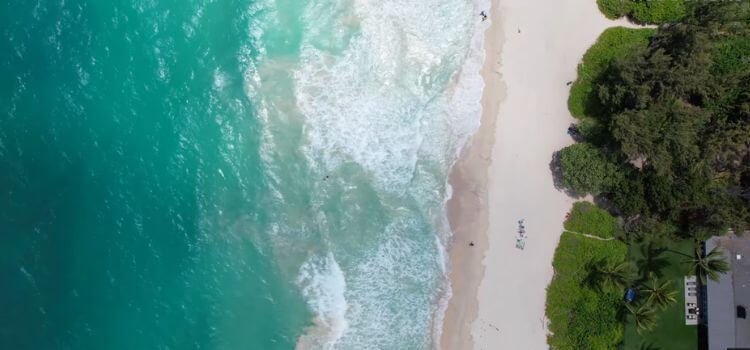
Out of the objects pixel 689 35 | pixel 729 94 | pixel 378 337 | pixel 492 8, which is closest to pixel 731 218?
pixel 729 94

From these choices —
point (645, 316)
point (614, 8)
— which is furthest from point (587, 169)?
point (614, 8)

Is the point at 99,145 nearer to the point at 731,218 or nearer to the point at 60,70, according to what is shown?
the point at 60,70

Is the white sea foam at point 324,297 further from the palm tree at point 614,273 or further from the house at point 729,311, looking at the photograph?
the house at point 729,311

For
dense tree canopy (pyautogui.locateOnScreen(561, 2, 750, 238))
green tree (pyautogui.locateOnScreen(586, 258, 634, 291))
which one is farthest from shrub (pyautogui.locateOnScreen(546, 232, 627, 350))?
dense tree canopy (pyautogui.locateOnScreen(561, 2, 750, 238))

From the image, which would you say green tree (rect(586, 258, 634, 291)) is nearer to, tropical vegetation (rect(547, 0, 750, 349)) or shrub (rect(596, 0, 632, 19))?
tropical vegetation (rect(547, 0, 750, 349))

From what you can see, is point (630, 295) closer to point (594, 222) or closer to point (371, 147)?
Answer: point (594, 222)

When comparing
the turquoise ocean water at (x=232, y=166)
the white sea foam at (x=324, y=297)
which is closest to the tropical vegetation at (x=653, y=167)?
the turquoise ocean water at (x=232, y=166)
